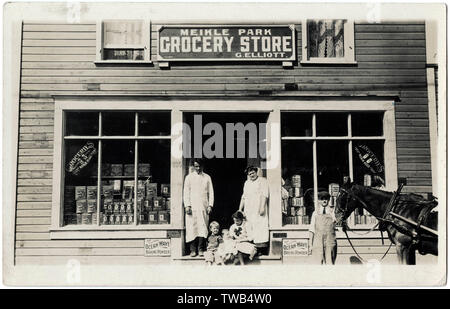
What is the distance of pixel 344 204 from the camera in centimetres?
685

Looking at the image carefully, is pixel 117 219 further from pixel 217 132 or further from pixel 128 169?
pixel 217 132

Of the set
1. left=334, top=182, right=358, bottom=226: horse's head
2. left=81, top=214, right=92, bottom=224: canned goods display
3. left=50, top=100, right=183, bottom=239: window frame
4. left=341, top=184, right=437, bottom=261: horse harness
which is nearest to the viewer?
left=341, top=184, right=437, bottom=261: horse harness

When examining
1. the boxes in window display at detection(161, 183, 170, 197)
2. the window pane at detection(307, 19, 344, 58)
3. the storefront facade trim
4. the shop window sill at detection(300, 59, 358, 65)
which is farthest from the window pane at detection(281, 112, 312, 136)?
the boxes in window display at detection(161, 183, 170, 197)

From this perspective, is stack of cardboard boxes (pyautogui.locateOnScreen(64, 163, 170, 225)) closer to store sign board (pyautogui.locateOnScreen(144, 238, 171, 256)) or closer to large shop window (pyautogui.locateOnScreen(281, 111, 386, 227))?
store sign board (pyautogui.locateOnScreen(144, 238, 171, 256))

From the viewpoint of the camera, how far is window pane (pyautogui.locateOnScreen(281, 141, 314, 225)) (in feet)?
23.9

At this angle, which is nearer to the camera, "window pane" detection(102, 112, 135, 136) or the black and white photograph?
the black and white photograph

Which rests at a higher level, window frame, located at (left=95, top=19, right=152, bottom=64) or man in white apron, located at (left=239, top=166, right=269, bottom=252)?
window frame, located at (left=95, top=19, right=152, bottom=64)

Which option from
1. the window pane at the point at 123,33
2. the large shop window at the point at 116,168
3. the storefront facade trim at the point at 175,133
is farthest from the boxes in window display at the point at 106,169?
the window pane at the point at 123,33

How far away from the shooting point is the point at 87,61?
7180 millimetres

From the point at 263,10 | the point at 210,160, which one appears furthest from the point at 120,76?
the point at 263,10

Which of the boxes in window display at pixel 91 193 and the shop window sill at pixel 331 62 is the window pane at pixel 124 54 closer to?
the boxes in window display at pixel 91 193

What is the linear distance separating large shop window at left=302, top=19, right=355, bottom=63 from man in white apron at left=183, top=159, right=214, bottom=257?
2603mm

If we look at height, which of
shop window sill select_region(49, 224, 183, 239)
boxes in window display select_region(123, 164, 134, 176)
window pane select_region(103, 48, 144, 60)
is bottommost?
shop window sill select_region(49, 224, 183, 239)

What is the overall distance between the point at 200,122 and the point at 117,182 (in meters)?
1.71
